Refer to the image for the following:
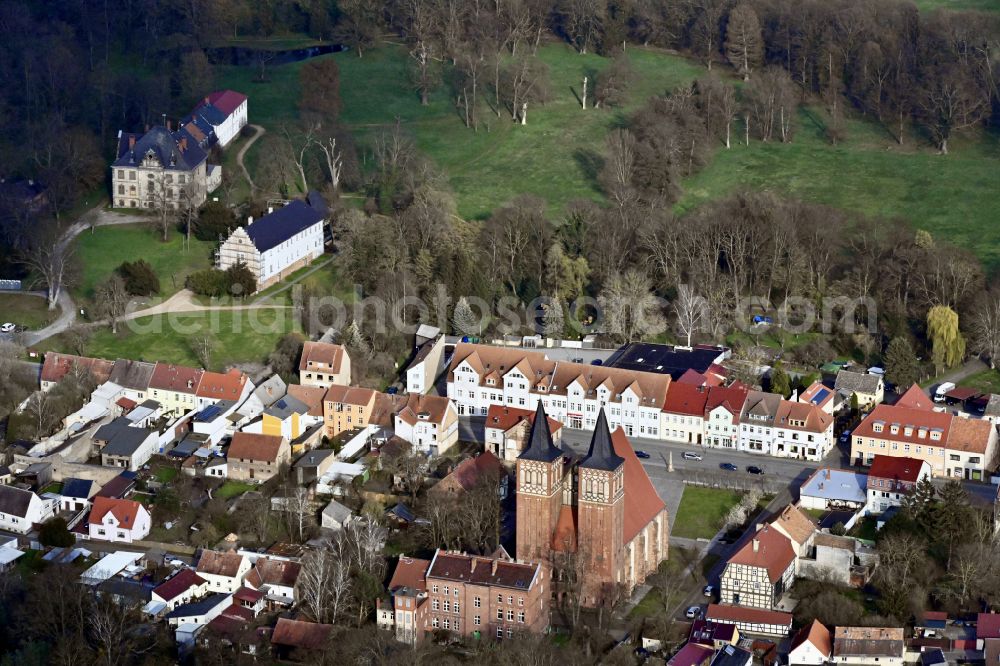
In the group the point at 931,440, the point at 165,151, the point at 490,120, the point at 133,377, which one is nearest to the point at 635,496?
the point at 931,440

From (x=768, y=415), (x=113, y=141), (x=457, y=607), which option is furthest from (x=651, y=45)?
(x=457, y=607)

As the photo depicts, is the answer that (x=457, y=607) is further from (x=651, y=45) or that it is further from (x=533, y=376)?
(x=651, y=45)

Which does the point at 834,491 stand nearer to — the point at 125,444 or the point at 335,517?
the point at 335,517

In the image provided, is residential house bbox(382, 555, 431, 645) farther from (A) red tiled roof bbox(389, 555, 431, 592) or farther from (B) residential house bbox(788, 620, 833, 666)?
(B) residential house bbox(788, 620, 833, 666)

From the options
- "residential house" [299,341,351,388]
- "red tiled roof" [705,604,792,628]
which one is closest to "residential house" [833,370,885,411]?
"red tiled roof" [705,604,792,628]

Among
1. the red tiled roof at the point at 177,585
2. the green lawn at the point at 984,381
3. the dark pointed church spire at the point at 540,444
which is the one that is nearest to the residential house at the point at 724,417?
the green lawn at the point at 984,381

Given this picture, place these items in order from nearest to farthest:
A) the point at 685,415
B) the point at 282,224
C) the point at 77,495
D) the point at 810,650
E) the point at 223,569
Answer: the point at 810,650
the point at 223,569
the point at 77,495
the point at 685,415
the point at 282,224
